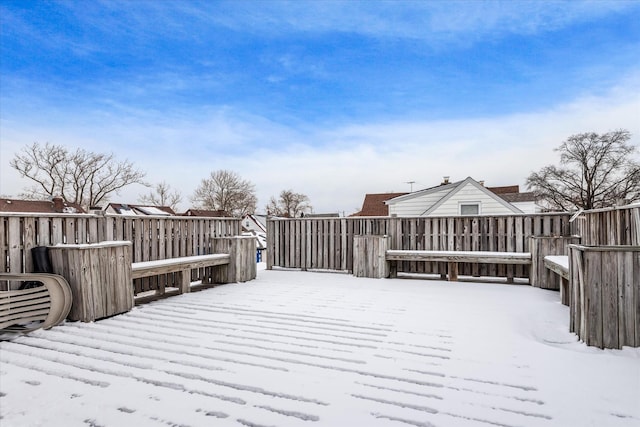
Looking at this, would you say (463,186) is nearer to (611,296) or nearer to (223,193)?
(611,296)

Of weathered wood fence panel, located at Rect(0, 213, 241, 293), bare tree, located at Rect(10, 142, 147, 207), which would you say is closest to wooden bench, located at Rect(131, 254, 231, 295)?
weathered wood fence panel, located at Rect(0, 213, 241, 293)

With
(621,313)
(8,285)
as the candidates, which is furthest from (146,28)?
(621,313)

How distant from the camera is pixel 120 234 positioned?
224 inches

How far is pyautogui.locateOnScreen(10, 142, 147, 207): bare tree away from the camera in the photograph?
27.6 meters

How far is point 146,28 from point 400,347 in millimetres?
9655

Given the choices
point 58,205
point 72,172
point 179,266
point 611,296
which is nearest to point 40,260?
point 179,266

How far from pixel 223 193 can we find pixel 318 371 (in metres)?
38.9

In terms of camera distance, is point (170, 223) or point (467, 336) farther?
point (170, 223)

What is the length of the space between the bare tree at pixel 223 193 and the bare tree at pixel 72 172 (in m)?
9.04

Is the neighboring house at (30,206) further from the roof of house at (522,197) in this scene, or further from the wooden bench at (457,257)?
the roof of house at (522,197)

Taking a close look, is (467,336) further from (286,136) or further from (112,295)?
(286,136)

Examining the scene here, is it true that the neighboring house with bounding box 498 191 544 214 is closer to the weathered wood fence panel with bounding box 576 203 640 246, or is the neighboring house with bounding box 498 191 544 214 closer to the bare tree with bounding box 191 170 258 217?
the weathered wood fence panel with bounding box 576 203 640 246

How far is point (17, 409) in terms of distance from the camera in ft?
7.02

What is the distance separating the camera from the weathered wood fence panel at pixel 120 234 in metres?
4.19
